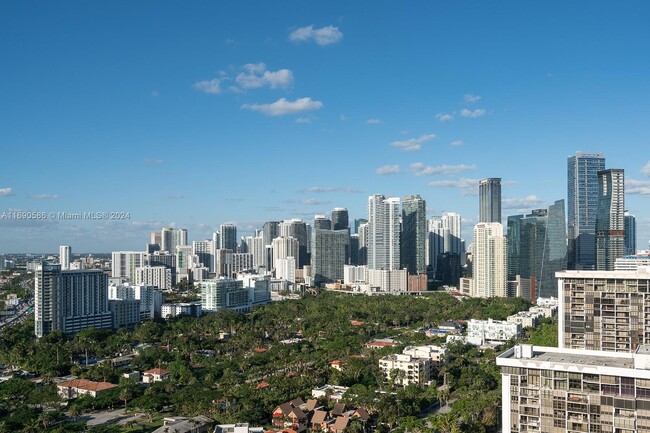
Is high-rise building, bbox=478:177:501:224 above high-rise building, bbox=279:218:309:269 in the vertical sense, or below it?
above

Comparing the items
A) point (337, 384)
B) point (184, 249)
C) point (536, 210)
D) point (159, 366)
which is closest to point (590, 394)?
point (337, 384)

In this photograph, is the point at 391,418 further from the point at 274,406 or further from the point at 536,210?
the point at 536,210

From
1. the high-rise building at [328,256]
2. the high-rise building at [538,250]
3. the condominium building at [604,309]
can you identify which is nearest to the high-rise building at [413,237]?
the high-rise building at [328,256]

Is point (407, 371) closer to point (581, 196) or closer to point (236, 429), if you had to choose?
point (236, 429)

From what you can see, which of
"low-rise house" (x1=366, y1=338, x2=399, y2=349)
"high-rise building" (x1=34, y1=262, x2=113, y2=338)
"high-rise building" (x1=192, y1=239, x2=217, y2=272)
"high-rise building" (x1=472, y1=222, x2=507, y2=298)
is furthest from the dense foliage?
"high-rise building" (x1=192, y1=239, x2=217, y2=272)

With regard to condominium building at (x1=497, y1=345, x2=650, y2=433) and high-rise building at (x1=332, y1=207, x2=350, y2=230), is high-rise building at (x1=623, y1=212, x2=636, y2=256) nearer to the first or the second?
high-rise building at (x1=332, y1=207, x2=350, y2=230)
